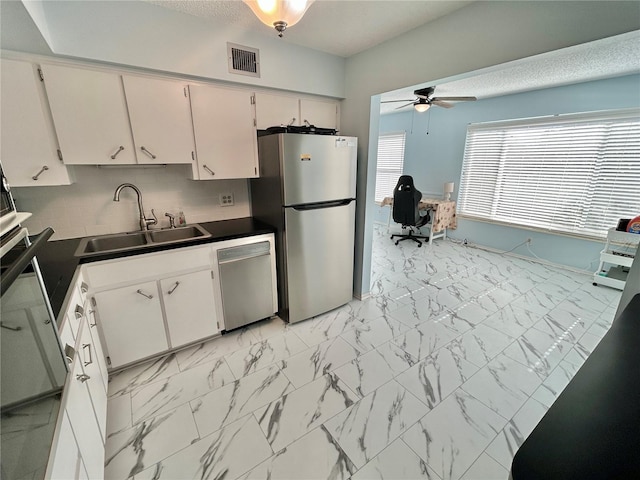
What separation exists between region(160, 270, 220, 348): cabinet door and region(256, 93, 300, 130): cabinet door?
140 cm

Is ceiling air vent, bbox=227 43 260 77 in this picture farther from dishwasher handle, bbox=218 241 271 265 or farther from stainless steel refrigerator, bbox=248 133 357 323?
dishwasher handle, bbox=218 241 271 265

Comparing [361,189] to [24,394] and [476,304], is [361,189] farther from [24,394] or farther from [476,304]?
[24,394]

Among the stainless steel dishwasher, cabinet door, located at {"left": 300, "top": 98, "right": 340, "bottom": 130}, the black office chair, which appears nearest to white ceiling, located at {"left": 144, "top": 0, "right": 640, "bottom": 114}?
cabinet door, located at {"left": 300, "top": 98, "right": 340, "bottom": 130}

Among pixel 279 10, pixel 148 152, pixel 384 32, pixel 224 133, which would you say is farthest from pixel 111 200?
pixel 384 32

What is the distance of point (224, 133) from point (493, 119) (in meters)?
4.26

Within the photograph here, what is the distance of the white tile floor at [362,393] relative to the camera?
1403 mm

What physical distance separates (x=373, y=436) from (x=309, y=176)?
1.84m

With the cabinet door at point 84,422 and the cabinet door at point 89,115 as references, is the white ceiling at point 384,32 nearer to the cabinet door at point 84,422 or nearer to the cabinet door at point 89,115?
the cabinet door at point 89,115

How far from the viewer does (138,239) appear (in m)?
2.19

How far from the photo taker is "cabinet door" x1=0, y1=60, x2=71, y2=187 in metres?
1.54

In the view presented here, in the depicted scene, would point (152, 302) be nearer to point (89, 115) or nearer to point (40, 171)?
point (40, 171)

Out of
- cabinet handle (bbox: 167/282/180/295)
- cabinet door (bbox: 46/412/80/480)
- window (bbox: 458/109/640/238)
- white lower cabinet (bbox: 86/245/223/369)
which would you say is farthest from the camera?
window (bbox: 458/109/640/238)

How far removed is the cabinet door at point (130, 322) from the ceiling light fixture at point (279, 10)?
Result: 68.8 inches

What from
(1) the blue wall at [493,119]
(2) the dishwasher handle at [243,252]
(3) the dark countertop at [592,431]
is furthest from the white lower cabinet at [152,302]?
(1) the blue wall at [493,119]
